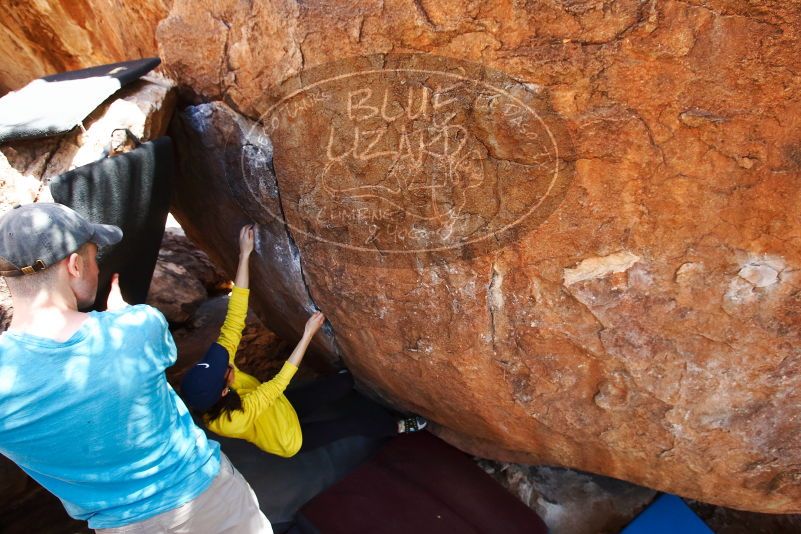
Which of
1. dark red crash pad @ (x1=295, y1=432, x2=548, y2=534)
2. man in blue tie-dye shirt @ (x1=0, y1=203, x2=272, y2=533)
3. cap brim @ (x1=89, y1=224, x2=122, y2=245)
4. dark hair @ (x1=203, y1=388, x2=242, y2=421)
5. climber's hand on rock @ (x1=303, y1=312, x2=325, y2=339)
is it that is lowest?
dark red crash pad @ (x1=295, y1=432, x2=548, y2=534)

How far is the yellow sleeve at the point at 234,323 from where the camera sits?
210 centimetres

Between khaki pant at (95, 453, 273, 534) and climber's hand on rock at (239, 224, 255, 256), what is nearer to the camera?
khaki pant at (95, 453, 273, 534)

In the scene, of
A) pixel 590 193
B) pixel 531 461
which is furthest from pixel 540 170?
pixel 531 461

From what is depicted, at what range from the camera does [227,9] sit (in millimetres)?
1922

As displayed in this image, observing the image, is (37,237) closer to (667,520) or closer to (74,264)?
(74,264)

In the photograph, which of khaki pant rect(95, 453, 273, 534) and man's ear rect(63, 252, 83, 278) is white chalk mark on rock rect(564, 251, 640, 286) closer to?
khaki pant rect(95, 453, 273, 534)

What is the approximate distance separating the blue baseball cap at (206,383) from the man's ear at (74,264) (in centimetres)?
71

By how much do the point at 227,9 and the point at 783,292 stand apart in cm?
196

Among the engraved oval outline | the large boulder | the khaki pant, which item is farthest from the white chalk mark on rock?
the khaki pant

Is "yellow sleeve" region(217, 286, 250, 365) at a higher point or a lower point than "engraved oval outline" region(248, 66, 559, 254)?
lower

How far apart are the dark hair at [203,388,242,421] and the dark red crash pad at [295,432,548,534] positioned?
2.27ft

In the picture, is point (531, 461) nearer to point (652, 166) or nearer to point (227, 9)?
point (652, 166)

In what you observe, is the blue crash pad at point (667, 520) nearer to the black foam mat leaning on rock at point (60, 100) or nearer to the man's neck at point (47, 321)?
the man's neck at point (47, 321)

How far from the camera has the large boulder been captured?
1362mm
